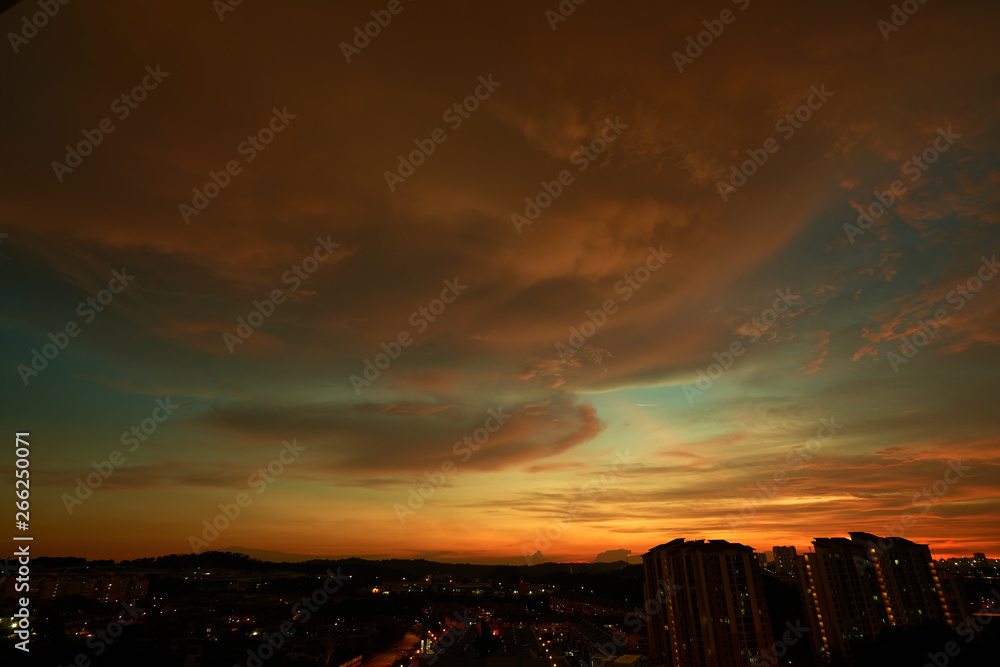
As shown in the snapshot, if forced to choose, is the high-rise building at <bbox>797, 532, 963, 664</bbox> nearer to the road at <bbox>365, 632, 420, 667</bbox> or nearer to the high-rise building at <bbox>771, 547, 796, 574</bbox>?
the road at <bbox>365, 632, 420, 667</bbox>

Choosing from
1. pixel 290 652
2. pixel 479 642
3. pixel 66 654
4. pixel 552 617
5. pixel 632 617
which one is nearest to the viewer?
pixel 66 654

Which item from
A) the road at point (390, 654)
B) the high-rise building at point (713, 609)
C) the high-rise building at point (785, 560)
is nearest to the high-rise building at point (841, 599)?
the high-rise building at point (713, 609)

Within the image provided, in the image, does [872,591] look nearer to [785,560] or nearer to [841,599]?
[841,599]

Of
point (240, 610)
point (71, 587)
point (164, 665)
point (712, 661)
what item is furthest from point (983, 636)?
point (71, 587)

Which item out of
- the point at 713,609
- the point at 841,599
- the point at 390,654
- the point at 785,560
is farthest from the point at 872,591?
the point at 785,560

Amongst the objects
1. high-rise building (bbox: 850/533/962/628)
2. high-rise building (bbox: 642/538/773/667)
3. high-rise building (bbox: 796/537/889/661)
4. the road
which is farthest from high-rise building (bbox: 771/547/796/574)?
high-rise building (bbox: 642/538/773/667)

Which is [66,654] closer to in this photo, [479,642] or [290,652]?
[290,652]

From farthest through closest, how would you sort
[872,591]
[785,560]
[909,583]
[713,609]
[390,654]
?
[785,560] → [390,654] → [872,591] → [909,583] → [713,609]
